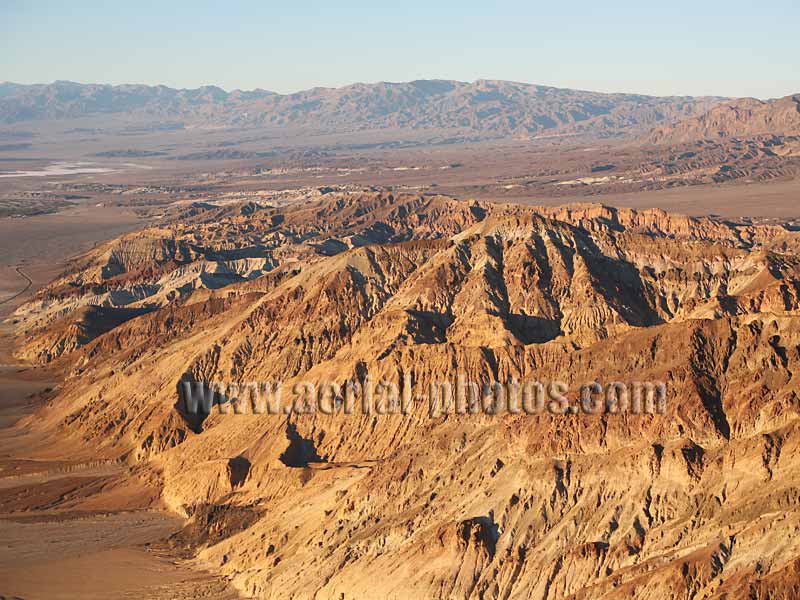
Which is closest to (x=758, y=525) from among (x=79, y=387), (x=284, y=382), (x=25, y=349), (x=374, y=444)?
(x=374, y=444)

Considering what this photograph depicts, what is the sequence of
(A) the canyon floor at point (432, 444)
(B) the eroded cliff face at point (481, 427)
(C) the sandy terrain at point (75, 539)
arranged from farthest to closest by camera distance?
1. (C) the sandy terrain at point (75, 539)
2. (A) the canyon floor at point (432, 444)
3. (B) the eroded cliff face at point (481, 427)

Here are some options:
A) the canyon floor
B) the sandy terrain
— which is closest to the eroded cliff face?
the canyon floor

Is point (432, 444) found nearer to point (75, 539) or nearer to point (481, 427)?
point (481, 427)

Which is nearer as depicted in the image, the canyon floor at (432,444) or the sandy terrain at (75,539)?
the canyon floor at (432,444)

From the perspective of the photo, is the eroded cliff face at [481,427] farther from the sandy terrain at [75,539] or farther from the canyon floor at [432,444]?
the sandy terrain at [75,539]

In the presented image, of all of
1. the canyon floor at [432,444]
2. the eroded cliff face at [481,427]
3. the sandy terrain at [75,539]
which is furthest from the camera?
the sandy terrain at [75,539]

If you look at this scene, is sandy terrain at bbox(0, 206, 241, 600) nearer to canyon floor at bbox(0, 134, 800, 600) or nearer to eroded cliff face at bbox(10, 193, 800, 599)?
canyon floor at bbox(0, 134, 800, 600)

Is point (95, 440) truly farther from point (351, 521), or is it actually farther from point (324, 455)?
point (351, 521)

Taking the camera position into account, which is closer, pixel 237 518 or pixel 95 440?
pixel 237 518

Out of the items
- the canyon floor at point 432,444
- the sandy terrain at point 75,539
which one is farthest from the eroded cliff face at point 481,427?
the sandy terrain at point 75,539
